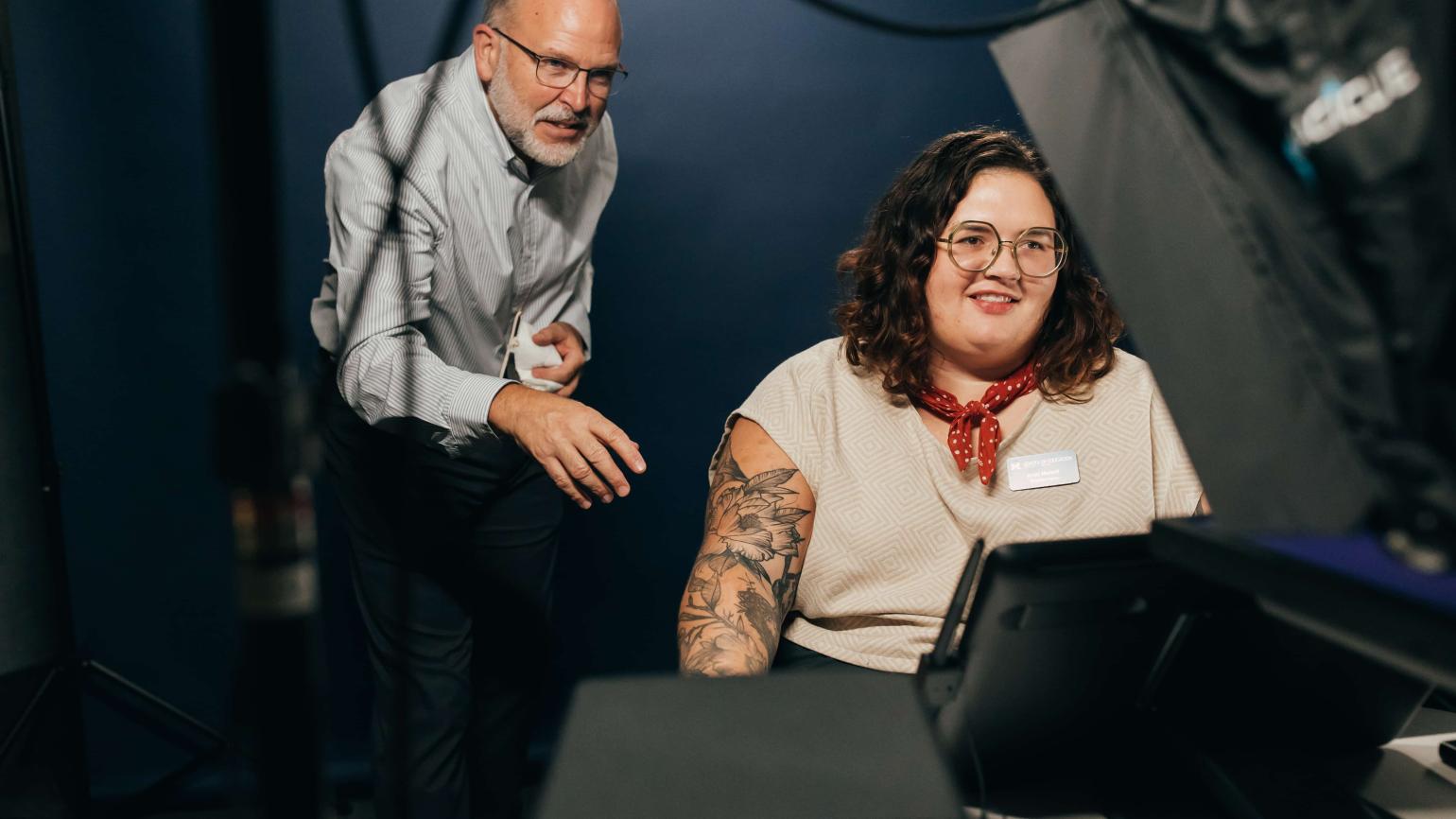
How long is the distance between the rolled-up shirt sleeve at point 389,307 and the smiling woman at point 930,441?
0.49 meters

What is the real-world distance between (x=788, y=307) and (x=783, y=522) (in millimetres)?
1213

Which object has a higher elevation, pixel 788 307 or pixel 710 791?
pixel 788 307

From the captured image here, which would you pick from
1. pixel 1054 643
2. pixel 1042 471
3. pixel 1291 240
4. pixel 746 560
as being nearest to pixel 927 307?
pixel 1042 471

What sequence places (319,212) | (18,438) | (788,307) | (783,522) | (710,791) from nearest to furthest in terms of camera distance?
(710,791)
(783,522)
(18,438)
(319,212)
(788,307)

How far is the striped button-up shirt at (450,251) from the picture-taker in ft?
5.30

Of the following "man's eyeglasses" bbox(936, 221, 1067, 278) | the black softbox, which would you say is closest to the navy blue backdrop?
"man's eyeglasses" bbox(936, 221, 1067, 278)

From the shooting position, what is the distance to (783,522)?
1.27 metres

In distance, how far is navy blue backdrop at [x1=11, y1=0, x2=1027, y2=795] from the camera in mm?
2062

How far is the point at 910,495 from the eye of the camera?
128 cm

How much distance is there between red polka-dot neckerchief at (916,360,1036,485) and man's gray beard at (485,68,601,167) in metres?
0.90

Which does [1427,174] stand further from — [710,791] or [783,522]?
[783,522]

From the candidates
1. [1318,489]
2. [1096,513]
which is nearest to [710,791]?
[1318,489]

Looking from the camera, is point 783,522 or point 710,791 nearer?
point 710,791

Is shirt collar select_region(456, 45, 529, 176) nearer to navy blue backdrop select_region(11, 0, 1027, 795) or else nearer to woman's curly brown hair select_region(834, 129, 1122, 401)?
navy blue backdrop select_region(11, 0, 1027, 795)
